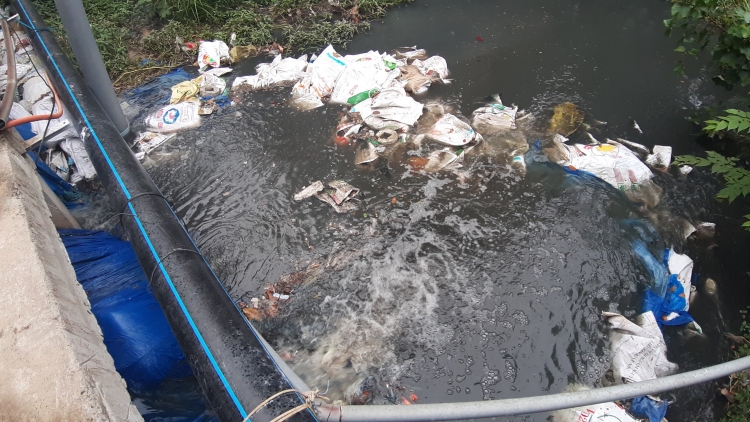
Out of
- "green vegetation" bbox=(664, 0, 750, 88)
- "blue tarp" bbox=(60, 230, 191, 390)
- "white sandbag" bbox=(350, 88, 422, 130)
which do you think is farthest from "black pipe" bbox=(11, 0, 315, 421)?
"green vegetation" bbox=(664, 0, 750, 88)

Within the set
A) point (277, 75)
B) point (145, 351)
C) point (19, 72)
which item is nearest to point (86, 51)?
point (19, 72)

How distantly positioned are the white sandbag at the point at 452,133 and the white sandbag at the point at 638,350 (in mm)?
2055

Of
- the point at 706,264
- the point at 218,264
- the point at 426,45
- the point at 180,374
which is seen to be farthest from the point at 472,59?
the point at 180,374

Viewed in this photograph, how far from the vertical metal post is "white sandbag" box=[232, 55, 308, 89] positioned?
55.6 inches

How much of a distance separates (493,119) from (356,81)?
160cm

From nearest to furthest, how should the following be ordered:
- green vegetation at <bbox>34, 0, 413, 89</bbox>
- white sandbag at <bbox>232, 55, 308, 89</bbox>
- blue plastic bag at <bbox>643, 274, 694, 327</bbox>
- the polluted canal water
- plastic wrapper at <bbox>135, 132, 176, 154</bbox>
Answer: the polluted canal water → blue plastic bag at <bbox>643, 274, 694, 327</bbox> → plastic wrapper at <bbox>135, 132, 176, 154</bbox> → white sandbag at <bbox>232, 55, 308, 89</bbox> → green vegetation at <bbox>34, 0, 413, 89</bbox>

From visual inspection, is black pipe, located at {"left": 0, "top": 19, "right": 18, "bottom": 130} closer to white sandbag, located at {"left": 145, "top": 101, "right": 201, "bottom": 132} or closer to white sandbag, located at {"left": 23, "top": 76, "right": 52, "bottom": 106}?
white sandbag, located at {"left": 23, "top": 76, "right": 52, "bottom": 106}

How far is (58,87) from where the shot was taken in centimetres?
374

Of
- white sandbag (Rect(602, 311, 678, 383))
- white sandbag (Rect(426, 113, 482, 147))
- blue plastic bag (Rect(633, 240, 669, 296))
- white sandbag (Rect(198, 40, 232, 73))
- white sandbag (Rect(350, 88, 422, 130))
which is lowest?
white sandbag (Rect(602, 311, 678, 383))

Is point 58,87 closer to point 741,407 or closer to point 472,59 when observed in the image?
point 472,59

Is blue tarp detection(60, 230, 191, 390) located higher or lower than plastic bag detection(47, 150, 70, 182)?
higher

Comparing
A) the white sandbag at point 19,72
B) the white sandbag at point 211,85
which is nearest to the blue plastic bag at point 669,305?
the white sandbag at point 211,85

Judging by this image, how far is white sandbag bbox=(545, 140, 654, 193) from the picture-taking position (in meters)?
3.84

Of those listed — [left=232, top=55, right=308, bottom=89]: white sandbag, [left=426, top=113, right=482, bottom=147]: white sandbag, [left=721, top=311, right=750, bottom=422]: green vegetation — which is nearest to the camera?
[left=721, top=311, right=750, bottom=422]: green vegetation
